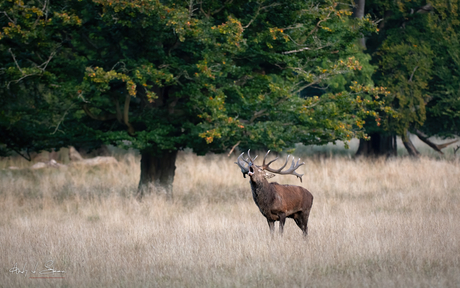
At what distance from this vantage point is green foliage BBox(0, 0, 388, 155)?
13008mm

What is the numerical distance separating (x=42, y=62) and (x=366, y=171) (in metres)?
11.5

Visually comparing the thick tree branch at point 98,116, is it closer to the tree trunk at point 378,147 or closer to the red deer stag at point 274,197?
the red deer stag at point 274,197

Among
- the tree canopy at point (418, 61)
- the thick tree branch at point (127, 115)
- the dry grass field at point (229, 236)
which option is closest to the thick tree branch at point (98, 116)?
the thick tree branch at point (127, 115)

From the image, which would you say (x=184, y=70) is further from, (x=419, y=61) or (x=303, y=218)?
(x=419, y=61)

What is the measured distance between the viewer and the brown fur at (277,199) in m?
9.16

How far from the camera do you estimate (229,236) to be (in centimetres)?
1034

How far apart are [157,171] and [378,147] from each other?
45.9 feet

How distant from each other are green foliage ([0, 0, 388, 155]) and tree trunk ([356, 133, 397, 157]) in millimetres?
11959

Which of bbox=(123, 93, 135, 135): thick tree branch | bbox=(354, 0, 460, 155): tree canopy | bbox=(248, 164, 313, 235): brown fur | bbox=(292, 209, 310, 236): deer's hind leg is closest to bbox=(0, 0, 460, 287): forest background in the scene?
bbox=(123, 93, 135, 135): thick tree branch

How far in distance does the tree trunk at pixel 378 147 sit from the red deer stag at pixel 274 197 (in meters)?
16.4

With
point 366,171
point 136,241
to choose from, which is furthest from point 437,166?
point 136,241

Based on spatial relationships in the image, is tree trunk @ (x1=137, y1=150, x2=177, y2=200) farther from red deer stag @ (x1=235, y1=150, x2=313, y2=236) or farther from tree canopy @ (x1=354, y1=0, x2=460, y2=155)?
tree canopy @ (x1=354, y1=0, x2=460, y2=155)

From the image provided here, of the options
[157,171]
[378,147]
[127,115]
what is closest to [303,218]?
[127,115]

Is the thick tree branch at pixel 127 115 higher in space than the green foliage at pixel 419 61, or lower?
lower
